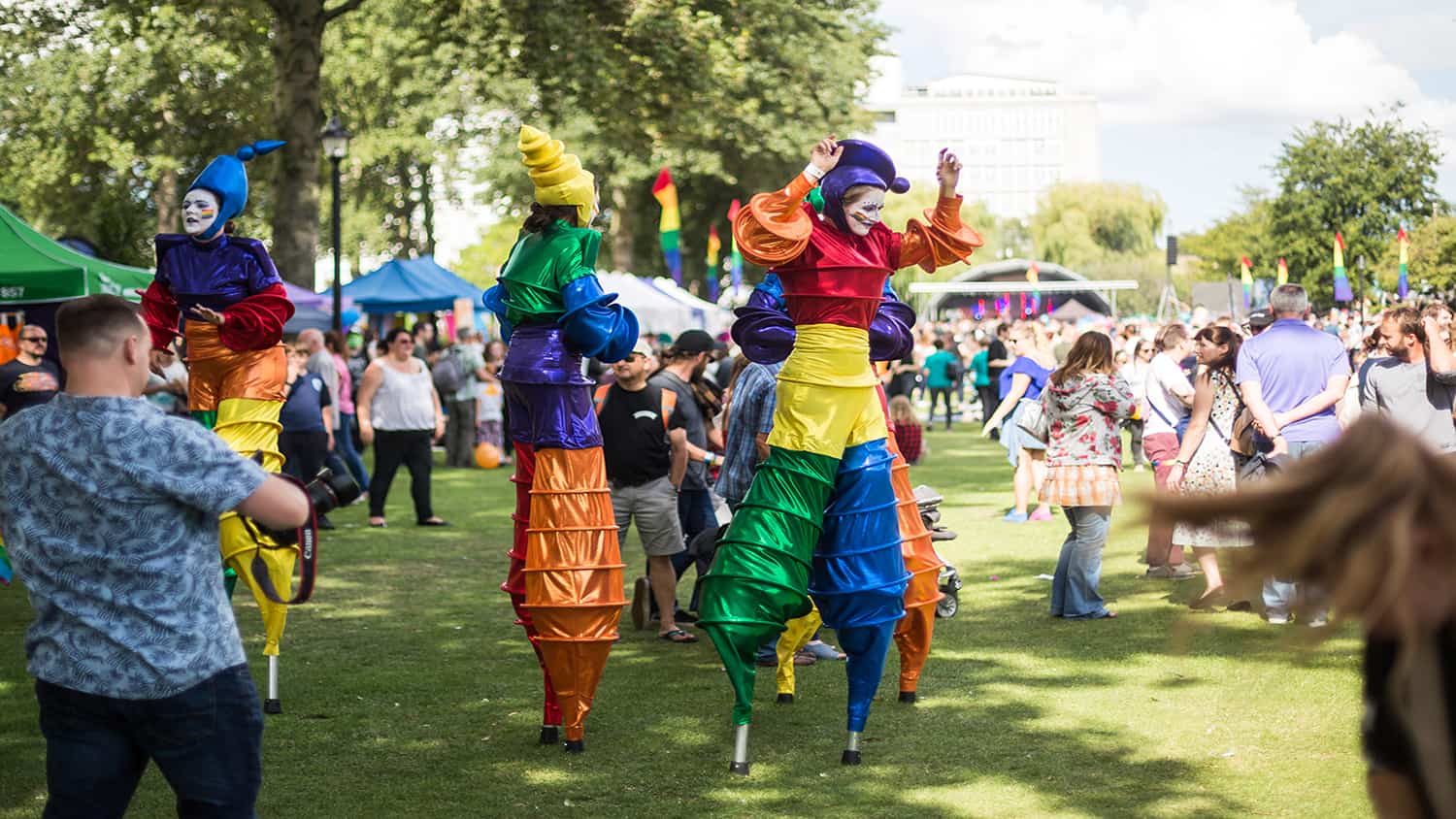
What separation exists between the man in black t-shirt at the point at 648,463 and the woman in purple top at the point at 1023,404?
226 inches

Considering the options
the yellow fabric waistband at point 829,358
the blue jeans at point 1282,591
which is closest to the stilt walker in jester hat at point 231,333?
the yellow fabric waistband at point 829,358

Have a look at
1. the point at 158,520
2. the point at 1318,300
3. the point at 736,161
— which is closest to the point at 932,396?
the point at 1318,300

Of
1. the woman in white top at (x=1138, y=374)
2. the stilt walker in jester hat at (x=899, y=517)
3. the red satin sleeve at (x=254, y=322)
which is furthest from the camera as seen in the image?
the woman in white top at (x=1138, y=374)

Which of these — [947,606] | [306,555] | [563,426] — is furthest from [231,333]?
[947,606]

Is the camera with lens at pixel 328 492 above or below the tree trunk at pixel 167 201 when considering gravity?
below

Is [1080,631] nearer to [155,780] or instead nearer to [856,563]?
[856,563]

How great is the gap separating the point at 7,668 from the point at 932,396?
22177mm

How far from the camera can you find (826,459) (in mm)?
6352

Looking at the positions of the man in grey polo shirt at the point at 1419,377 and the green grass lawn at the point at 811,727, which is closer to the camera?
the green grass lawn at the point at 811,727

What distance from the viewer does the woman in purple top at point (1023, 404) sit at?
583 inches

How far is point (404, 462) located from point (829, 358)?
366 inches

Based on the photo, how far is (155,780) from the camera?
636 centimetres

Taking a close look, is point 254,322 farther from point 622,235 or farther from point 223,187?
point 622,235

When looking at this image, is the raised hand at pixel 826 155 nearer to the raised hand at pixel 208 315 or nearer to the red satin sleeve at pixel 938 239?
the red satin sleeve at pixel 938 239
